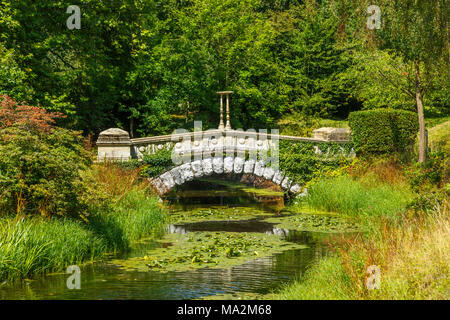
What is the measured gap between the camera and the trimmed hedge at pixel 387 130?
752 inches

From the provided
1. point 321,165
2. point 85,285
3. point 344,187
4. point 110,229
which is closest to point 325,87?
point 321,165

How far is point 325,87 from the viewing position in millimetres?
32656

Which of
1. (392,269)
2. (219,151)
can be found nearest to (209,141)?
(219,151)

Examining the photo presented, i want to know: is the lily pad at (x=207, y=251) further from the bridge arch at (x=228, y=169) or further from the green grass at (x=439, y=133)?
the green grass at (x=439, y=133)

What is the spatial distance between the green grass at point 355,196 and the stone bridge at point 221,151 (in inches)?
69.5

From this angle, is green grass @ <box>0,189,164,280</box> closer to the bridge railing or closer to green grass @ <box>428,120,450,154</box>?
the bridge railing

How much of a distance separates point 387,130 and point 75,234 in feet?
39.5

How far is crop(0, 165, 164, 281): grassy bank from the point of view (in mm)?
9461

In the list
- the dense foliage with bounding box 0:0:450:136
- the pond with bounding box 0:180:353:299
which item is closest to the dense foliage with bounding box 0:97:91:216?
the pond with bounding box 0:180:353:299

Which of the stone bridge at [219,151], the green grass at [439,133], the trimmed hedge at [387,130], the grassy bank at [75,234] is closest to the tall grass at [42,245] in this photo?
the grassy bank at [75,234]

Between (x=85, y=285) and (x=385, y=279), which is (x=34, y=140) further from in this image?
(x=385, y=279)

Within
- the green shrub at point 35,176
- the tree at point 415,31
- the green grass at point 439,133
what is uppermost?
the tree at point 415,31

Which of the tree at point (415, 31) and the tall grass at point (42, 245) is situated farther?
the tree at point (415, 31)

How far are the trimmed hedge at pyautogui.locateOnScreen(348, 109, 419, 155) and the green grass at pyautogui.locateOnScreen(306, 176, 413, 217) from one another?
5.29ft
